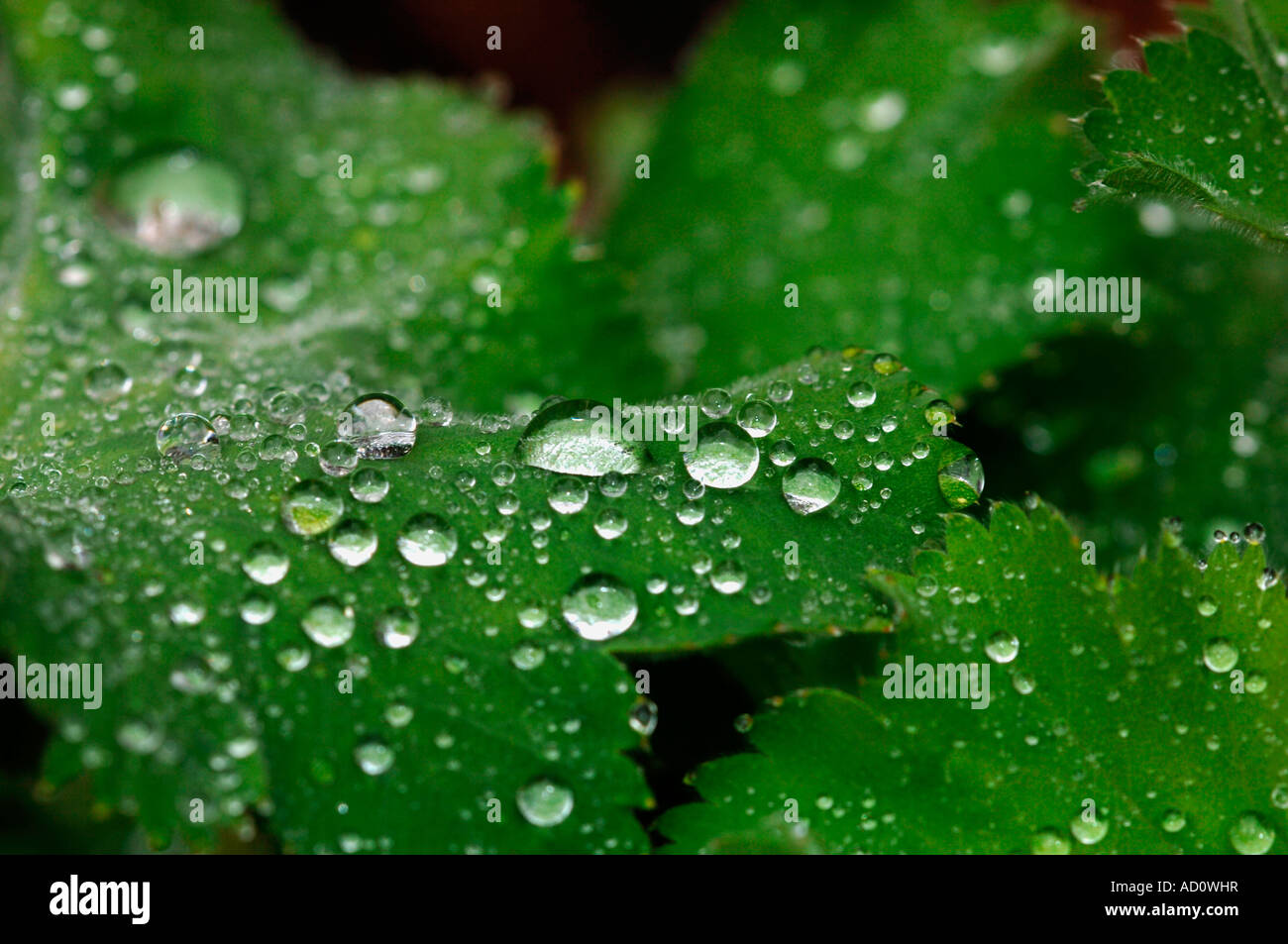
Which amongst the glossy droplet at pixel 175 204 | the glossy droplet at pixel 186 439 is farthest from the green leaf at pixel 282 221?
the glossy droplet at pixel 186 439

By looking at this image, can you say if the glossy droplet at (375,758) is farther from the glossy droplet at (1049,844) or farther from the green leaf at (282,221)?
the glossy droplet at (1049,844)

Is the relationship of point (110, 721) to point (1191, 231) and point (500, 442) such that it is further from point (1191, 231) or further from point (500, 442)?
point (1191, 231)

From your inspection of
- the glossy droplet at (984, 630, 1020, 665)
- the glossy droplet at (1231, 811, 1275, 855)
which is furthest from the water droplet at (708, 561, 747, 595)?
the glossy droplet at (1231, 811, 1275, 855)

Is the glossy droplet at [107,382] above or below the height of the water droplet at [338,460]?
above

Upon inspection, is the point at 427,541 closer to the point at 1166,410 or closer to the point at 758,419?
the point at 758,419

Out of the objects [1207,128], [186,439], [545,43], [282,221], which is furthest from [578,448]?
[545,43]
